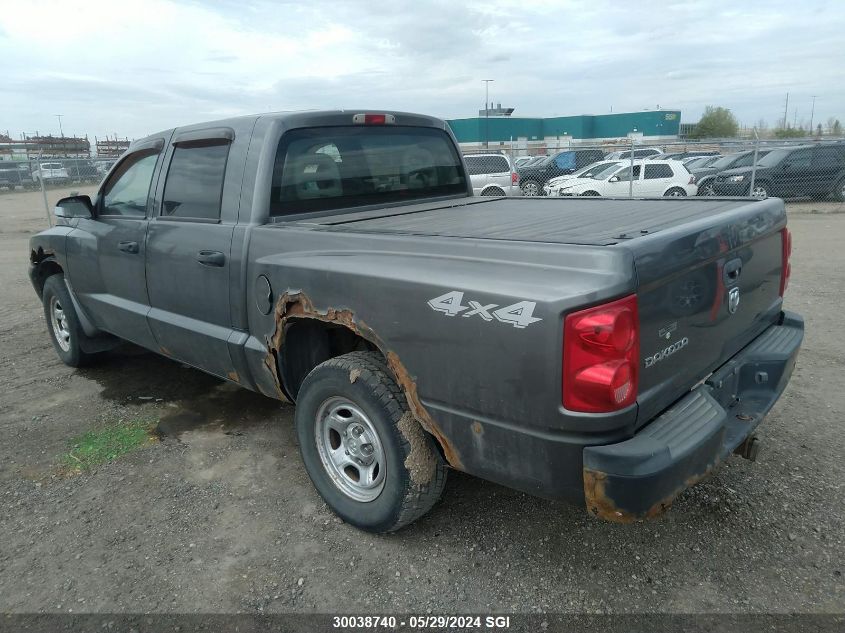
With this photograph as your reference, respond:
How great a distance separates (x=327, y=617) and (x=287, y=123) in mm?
2393

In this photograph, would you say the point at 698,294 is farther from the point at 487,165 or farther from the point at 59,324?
the point at 487,165

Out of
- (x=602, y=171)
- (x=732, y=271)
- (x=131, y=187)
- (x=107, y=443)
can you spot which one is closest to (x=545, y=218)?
(x=732, y=271)

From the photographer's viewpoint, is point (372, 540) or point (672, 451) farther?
point (372, 540)

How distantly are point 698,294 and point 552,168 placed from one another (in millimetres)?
23338

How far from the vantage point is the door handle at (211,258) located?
10.9 feet

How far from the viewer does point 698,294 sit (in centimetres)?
242

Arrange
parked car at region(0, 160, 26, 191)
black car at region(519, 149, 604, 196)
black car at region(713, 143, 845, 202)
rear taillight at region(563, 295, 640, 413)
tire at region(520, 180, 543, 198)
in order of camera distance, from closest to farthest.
A: rear taillight at region(563, 295, 640, 413) < black car at region(713, 143, 845, 202) < tire at region(520, 180, 543, 198) < black car at region(519, 149, 604, 196) < parked car at region(0, 160, 26, 191)

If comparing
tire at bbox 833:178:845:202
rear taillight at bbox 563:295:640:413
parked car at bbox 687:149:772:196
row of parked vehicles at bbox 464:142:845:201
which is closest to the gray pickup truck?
rear taillight at bbox 563:295:640:413

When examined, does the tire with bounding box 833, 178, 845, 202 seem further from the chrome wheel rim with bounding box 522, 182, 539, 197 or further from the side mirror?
the side mirror

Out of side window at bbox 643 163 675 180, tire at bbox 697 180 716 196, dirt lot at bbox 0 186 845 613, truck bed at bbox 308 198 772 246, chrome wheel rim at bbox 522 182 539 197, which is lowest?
dirt lot at bbox 0 186 845 613

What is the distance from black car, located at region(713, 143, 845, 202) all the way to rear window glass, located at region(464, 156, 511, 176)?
223 inches

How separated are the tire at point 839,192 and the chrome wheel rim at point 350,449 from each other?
60.9 feet

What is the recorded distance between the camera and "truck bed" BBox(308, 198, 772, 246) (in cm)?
254

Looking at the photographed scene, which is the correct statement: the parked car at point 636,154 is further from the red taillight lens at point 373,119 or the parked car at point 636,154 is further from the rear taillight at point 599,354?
the rear taillight at point 599,354
